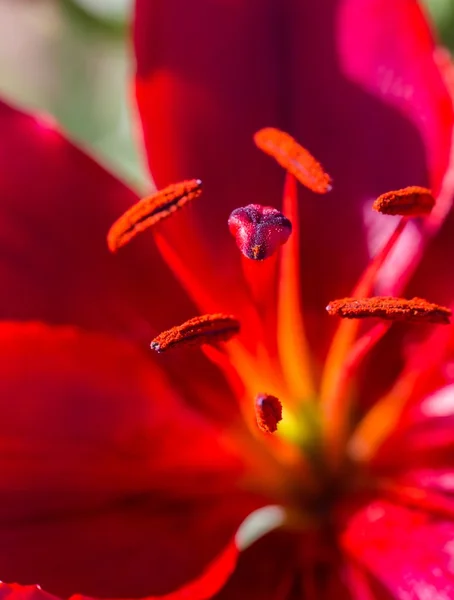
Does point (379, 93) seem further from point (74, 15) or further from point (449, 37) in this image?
point (74, 15)

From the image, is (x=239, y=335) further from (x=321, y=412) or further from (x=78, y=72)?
(x=78, y=72)

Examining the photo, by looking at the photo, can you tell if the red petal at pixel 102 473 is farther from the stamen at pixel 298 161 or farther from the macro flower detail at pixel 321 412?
the stamen at pixel 298 161

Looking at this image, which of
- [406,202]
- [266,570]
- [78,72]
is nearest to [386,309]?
[406,202]

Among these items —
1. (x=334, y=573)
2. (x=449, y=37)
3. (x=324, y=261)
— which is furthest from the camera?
(x=449, y=37)

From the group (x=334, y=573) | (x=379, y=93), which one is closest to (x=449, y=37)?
(x=379, y=93)

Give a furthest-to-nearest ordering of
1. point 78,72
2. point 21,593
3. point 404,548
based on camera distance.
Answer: point 78,72
point 404,548
point 21,593

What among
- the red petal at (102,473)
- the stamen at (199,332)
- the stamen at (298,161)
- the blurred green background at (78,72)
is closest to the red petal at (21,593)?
the red petal at (102,473)

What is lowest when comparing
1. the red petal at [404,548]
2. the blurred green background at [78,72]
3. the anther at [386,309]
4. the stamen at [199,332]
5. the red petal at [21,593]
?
the red petal at [404,548]
